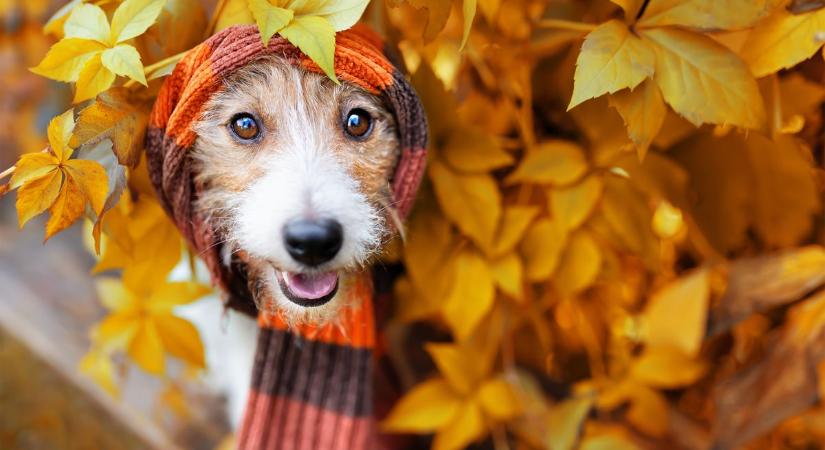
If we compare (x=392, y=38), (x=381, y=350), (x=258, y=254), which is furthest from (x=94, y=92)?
(x=381, y=350)

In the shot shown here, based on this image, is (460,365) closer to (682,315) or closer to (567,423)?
(567,423)

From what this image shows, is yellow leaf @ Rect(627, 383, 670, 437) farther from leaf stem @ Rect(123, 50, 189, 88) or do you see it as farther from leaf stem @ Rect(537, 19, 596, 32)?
leaf stem @ Rect(123, 50, 189, 88)

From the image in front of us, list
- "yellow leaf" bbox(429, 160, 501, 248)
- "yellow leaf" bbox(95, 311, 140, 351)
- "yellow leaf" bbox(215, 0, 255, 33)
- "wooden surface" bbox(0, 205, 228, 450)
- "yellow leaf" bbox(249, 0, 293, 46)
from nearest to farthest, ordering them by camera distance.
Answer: "yellow leaf" bbox(249, 0, 293, 46) < "yellow leaf" bbox(215, 0, 255, 33) < "yellow leaf" bbox(429, 160, 501, 248) < "yellow leaf" bbox(95, 311, 140, 351) < "wooden surface" bbox(0, 205, 228, 450)

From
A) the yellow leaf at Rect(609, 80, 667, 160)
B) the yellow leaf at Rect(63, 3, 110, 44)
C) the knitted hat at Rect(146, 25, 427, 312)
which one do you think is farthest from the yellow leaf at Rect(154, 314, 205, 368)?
the yellow leaf at Rect(609, 80, 667, 160)

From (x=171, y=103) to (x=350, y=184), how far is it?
0.64 ft

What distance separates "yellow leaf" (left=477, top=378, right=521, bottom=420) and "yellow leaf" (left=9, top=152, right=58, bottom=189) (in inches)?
25.3

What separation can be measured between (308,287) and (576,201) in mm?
362

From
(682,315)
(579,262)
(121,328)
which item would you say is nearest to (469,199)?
(579,262)

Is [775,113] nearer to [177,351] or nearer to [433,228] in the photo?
[433,228]

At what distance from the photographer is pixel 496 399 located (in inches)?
40.7

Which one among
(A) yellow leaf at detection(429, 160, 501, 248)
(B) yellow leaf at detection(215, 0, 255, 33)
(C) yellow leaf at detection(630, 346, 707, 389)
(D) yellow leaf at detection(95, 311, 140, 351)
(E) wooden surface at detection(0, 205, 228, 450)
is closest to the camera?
(B) yellow leaf at detection(215, 0, 255, 33)

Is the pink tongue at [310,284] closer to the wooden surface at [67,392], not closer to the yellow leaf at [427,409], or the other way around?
the yellow leaf at [427,409]

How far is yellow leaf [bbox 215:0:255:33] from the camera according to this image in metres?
0.74

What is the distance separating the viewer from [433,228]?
2.95ft
